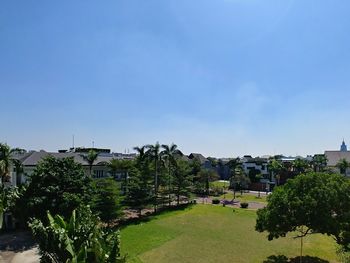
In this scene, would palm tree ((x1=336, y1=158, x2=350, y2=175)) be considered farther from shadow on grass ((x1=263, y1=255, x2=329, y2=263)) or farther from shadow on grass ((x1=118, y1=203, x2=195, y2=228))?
shadow on grass ((x1=263, y1=255, x2=329, y2=263))

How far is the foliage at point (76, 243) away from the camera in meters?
15.9

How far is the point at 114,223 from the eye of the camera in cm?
4881

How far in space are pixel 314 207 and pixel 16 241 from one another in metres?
34.3

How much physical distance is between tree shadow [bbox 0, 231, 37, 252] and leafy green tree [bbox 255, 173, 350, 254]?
27225 mm

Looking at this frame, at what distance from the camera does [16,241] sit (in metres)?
39.3

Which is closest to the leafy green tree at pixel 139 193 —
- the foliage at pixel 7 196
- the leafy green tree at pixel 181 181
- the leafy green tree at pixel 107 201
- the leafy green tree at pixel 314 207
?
the leafy green tree at pixel 107 201

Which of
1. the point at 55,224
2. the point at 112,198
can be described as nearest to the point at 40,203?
the point at 112,198

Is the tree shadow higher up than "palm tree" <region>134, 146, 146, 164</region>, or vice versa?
"palm tree" <region>134, 146, 146, 164</region>

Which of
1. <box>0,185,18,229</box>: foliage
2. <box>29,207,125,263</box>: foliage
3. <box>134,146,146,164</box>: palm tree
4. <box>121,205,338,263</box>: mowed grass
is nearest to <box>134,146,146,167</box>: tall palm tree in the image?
<box>134,146,146,164</box>: palm tree

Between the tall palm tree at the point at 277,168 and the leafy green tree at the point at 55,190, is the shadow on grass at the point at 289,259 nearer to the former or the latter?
the leafy green tree at the point at 55,190

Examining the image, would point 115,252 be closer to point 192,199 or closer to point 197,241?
point 197,241

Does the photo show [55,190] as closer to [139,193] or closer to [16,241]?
[16,241]

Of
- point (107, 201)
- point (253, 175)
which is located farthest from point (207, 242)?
point (253, 175)

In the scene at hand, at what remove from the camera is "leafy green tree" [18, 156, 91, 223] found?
3747 cm
